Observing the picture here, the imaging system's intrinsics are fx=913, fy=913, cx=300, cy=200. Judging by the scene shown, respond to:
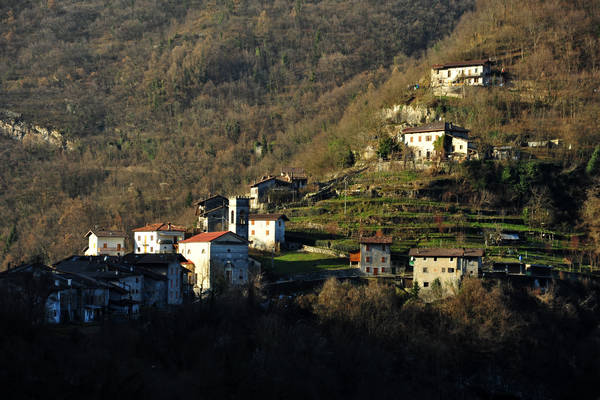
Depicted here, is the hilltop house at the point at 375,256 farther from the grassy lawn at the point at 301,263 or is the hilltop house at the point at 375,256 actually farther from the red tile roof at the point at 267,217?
the red tile roof at the point at 267,217

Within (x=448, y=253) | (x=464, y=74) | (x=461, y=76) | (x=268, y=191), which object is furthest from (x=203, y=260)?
(x=464, y=74)

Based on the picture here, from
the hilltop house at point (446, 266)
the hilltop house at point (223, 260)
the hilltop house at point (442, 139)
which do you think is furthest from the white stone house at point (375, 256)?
the hilltop house at point (442, 139)

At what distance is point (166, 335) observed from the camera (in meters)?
66.9

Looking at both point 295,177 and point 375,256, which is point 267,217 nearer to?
point 375,256

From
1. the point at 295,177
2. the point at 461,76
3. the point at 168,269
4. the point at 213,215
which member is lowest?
the point at 168,269

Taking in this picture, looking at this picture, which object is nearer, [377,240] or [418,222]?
[377,240]

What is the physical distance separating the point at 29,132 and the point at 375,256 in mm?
115226

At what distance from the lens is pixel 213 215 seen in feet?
333

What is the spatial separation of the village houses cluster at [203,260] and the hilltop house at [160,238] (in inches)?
4.1

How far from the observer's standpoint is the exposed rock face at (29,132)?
580ft

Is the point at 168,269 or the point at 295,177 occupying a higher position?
the point at 295,177

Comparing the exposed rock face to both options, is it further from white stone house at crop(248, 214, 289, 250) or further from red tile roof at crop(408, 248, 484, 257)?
red tile roof at crop(408, 248, 484, 257)

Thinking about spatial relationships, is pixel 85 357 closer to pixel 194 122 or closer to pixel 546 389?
pixel 546 389

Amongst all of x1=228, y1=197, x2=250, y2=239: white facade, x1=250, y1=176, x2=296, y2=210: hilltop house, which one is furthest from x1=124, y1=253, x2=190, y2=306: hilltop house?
x1=250, y1=176, x2=296, y2=210: hilltop house
